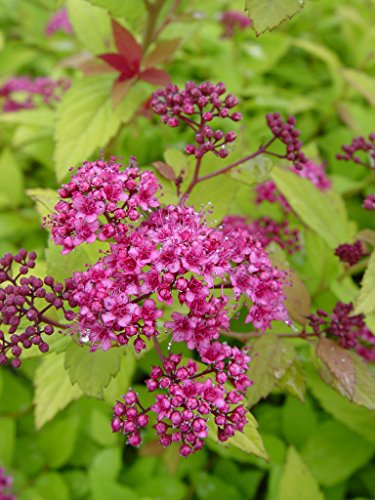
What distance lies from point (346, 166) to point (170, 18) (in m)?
1.24

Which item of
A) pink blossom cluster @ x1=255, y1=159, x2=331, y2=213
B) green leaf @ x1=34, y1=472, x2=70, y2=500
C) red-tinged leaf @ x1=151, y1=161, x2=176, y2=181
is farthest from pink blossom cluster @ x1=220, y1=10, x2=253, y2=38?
green leaf @ x1=34, y1=472, x2=70, y2=500

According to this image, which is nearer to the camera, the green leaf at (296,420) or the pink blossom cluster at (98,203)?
the pink blossom cluster at (98,203)

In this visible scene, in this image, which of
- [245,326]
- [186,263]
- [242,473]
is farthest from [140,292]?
[242,473]

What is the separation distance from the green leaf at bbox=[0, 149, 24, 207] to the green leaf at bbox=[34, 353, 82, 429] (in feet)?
3.62

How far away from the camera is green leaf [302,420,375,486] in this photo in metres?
1.85

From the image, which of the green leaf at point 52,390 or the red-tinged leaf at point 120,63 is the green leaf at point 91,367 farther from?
the red-tinged leaf at point 120,63

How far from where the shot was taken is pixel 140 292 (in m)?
1.07

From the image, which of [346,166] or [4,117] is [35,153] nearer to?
[4,117]

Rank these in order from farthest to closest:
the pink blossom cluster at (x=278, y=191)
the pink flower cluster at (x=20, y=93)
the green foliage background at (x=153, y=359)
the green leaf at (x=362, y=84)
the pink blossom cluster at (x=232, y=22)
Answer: the pink blossom cluster at (x=232, y=22) → the pink flower cluster at (x=20, y=93) → the green leaf at (x=362, y=84) → the pink blossom cluster at (x=278, y=191) → the green foliage background at (x=153, y=359)

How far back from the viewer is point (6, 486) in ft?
5.84

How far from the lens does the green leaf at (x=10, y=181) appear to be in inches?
97.0

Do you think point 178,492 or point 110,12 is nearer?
point 110,12

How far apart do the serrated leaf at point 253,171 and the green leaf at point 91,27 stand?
0.85 metres

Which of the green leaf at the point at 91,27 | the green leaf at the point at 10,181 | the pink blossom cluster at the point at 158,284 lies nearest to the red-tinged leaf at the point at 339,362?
the pink blossom cluster at the point at 158,284
